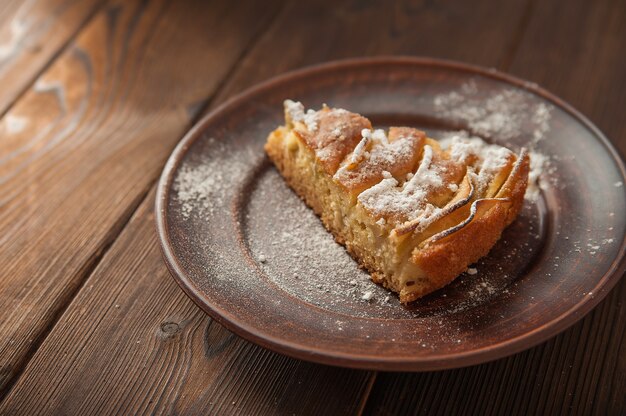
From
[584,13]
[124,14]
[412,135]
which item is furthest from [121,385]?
[584,13]

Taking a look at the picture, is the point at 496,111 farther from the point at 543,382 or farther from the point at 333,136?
the point at 543,382

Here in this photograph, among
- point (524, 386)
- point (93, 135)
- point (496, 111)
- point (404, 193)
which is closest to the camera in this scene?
point (524, 386)

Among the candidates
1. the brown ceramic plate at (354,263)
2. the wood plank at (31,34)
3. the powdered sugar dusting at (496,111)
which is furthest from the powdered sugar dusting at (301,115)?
the wood plank at (31,34)

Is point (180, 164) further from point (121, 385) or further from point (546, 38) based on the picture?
point (546, 38)

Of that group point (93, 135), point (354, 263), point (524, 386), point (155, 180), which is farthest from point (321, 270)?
point (93, 135)

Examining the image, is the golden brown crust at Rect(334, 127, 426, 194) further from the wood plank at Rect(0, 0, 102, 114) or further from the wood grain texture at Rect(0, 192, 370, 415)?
the wood plank at Rect(0, 0, 102, 114)

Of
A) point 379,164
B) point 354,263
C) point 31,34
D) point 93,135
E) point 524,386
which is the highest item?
point 31,34

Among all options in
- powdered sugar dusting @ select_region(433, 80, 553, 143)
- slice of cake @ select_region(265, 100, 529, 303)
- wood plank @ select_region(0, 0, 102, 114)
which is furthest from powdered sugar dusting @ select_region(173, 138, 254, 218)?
wood plank @ select_region(0, 0, 102, 114)
